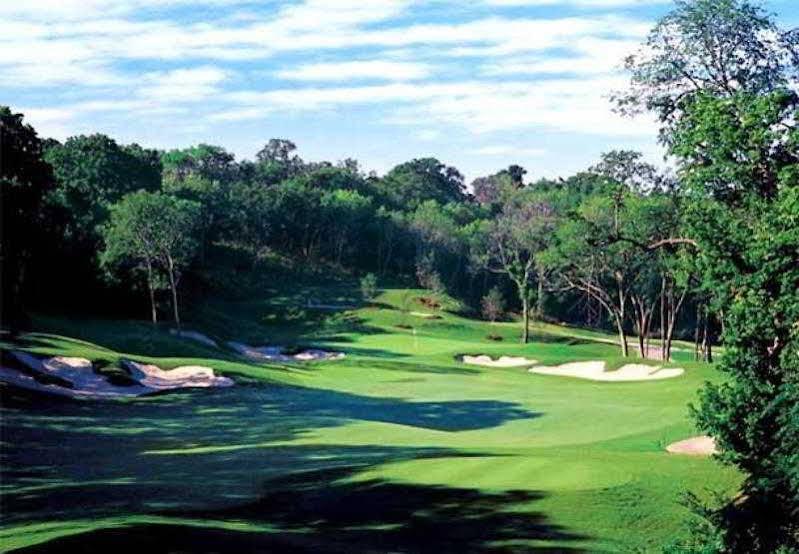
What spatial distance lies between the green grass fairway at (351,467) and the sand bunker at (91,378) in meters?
1.41

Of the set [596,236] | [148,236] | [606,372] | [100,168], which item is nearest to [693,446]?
[596,236]

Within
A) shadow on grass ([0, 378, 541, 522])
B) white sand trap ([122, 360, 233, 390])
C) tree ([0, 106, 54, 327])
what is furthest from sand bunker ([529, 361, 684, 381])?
tree ([0, 106, 54, 327])

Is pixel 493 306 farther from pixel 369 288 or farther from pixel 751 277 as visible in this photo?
pixel 751 277

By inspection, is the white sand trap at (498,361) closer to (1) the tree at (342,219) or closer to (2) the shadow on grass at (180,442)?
(2) the shadow on grass at (180,442)

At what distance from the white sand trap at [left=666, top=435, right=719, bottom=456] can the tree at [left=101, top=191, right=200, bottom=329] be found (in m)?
55.6

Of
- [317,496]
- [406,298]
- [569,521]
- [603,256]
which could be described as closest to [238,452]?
[317,496]

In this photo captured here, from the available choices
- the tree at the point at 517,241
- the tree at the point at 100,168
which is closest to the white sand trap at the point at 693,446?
the tree at the point at 517,241

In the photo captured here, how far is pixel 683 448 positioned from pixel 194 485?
15.0 metres

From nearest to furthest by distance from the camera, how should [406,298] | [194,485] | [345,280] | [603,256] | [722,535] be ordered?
[722,535] → [194,485] → [603,256] → [406,298] → [345,280]

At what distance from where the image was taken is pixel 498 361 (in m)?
73.9

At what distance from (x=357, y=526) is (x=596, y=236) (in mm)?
12721

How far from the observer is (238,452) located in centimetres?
Result: 2733

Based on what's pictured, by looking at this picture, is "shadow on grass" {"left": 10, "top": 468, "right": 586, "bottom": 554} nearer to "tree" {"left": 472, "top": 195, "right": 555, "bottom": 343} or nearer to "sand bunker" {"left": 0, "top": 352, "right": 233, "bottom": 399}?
"sand bunker" {"left": 0, "top": 352, "right": 233, "bottom": 399}

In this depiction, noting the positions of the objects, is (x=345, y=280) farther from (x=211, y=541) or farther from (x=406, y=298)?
(x=211, y=541)
